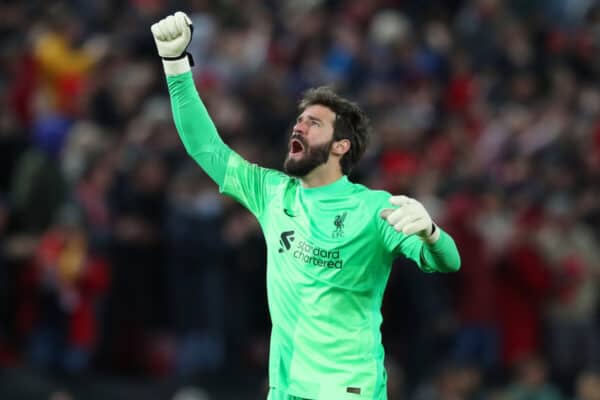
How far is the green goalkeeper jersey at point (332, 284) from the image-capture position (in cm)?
714

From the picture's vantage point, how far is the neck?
7.58 meters

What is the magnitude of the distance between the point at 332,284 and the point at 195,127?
136cm

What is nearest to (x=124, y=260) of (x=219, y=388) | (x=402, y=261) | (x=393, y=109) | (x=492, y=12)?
(x=219, y=388)

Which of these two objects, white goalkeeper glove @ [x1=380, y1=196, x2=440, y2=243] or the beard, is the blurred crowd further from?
white goalkeeper glove @ [x1=380, y1=196, x2=440, y2=243]

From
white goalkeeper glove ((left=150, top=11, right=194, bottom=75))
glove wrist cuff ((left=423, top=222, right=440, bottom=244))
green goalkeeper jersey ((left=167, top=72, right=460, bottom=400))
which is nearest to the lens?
glove wrist cuff ((left=423, top=222, right=440, bottom=244))

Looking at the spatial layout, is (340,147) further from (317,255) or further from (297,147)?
(317,255)

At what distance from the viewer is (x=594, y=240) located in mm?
15234

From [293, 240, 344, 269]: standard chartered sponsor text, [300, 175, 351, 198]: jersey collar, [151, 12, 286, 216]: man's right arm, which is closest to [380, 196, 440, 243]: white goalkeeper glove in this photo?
[293, 240, 344, 269]: standard chartered sponsor text

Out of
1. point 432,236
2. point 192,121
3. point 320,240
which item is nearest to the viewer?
point 432,236

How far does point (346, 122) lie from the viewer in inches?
305

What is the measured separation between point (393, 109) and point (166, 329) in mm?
4244

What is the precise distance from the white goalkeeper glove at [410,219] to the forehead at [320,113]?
3.60 ft

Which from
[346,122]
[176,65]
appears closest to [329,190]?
[346,122]

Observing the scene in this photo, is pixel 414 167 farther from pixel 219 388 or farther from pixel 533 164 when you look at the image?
pixel 219 388
